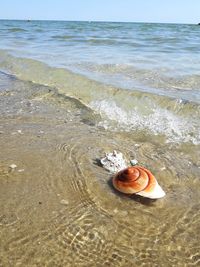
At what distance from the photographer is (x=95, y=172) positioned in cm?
378

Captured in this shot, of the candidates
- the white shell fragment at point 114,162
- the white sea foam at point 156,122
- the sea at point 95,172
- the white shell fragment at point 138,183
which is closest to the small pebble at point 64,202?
the sea at point 95,172

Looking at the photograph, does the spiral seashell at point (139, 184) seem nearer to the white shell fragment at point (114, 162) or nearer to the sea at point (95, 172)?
the sea at point (95, 172)

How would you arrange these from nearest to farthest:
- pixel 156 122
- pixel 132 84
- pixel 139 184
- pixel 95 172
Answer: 1. pixel 139 184
2. pixel 95 172
3. pixel 156 122
4. pixel 132 84

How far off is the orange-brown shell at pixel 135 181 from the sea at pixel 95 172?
10 centimetres

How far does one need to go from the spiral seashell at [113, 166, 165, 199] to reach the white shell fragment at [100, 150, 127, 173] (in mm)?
484

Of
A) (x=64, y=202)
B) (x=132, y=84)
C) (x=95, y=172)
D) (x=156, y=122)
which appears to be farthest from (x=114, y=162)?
(x=132, y=84)

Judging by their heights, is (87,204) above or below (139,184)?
below

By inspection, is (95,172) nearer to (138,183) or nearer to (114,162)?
(114,162)

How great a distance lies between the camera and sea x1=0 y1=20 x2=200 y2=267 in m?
2.63

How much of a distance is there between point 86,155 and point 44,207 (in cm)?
118

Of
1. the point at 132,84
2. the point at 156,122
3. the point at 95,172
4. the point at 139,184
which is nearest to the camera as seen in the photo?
the point at 139,184

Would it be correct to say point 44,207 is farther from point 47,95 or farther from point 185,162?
point 47,95

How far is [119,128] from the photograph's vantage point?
5188mm

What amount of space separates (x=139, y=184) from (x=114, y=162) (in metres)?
0.72
